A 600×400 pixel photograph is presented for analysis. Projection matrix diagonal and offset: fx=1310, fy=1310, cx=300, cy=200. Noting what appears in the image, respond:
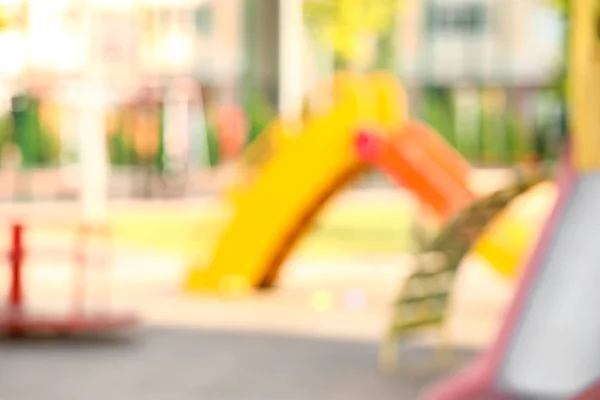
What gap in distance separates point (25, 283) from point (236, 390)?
14.9 feet

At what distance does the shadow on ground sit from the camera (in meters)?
5.91

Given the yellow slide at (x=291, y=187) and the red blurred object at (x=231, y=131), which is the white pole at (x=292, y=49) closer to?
the red blurred object at (x=231, y=131)

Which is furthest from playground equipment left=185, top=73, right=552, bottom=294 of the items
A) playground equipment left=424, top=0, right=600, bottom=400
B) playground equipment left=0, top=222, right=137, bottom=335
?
playground equipment left=424, top=0, right=600, bottom=400

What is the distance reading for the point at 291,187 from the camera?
9.70 m

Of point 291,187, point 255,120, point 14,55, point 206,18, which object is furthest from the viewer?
point 206,18

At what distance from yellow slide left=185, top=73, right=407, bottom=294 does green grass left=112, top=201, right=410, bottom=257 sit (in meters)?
0.23

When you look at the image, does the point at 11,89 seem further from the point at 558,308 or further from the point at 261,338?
the point at 558,308

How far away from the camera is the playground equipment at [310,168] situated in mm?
8727

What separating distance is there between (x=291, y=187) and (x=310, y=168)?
9.5 inches

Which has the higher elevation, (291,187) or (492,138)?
(291,187)

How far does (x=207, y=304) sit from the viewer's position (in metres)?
9.21

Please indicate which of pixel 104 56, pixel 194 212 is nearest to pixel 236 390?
pixel 104 56

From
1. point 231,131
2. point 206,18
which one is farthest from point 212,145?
point 206,18

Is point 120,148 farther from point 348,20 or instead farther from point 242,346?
point 242,346
